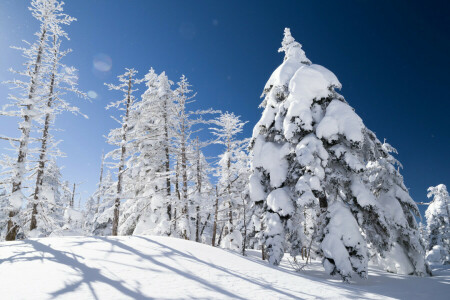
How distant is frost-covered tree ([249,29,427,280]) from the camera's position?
9.29 meters

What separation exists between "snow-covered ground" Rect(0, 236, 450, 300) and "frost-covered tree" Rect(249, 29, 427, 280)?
89.9 inches

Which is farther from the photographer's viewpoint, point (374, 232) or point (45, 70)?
point (45, 70)

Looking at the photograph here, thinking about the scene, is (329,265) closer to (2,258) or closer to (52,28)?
(2,258)

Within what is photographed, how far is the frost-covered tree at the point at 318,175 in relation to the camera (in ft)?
30.5

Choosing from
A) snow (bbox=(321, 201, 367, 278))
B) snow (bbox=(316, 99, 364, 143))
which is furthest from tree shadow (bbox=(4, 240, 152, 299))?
snow (bbox=(316, 99, 364, 143))

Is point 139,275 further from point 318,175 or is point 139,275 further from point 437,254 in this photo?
point 437,254

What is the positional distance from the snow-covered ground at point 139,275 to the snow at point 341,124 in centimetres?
560

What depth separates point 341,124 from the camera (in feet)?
33.0

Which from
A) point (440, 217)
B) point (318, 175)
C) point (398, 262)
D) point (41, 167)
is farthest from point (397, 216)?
point (440, 217)

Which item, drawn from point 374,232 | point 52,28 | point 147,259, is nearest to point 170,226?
point 147,259

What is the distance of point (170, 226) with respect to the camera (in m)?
15.4

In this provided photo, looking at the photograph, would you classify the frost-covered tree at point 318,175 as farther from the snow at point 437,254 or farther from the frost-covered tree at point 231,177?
the snow at point 437,254

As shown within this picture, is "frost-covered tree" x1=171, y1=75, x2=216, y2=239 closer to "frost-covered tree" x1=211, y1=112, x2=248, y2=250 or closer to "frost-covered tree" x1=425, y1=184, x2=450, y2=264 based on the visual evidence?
"frost-covered tree" x1=211, y1=112, x2=248, y2=250

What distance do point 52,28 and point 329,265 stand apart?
1840cm
